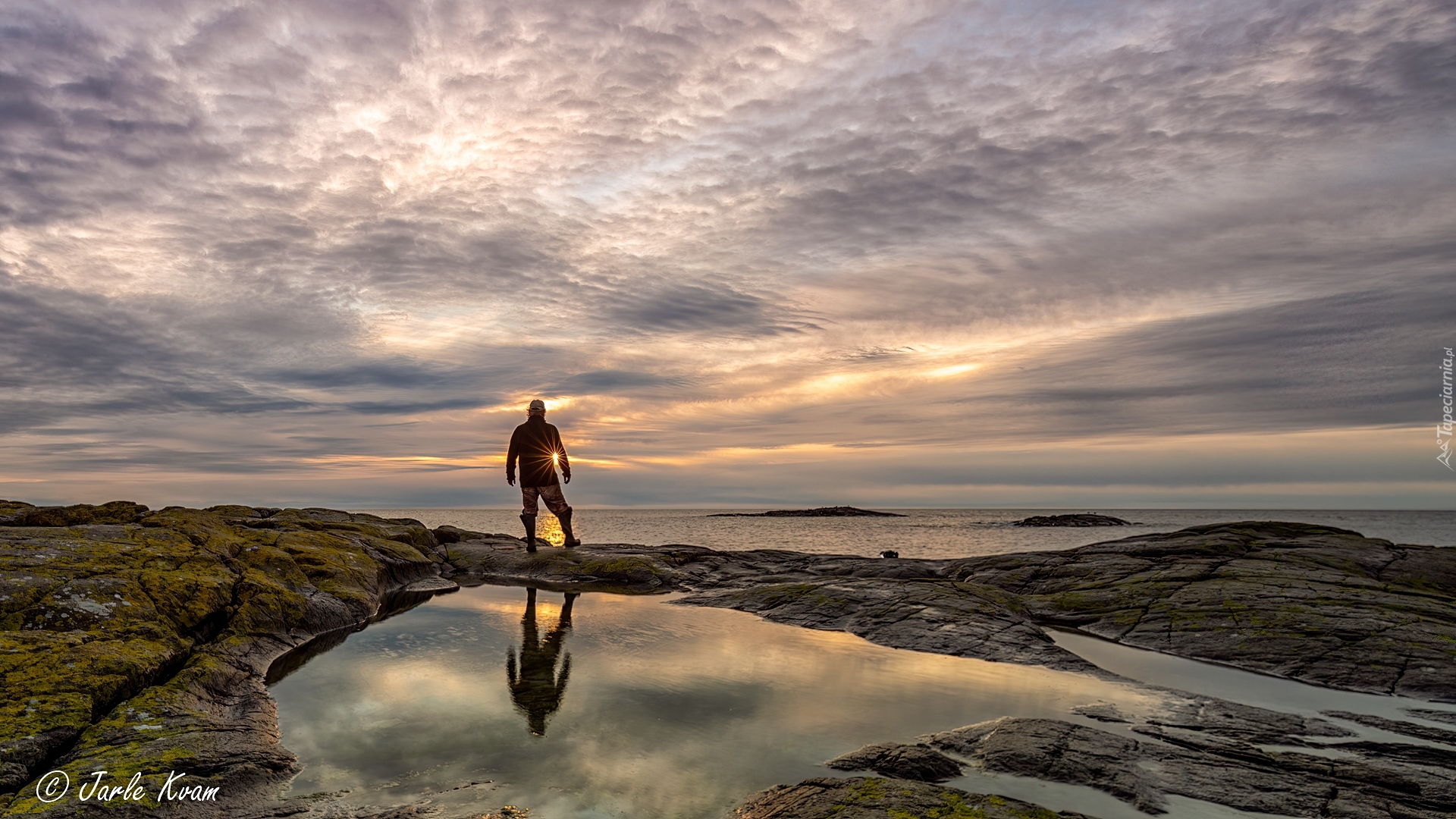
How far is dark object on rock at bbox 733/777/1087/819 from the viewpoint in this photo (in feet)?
17.4

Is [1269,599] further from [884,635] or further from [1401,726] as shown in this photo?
[884,635]

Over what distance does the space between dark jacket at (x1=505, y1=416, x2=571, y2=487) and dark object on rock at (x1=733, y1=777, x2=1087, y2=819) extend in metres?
17.4

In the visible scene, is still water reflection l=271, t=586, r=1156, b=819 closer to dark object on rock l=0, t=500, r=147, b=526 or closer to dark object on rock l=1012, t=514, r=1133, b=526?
dark object on rock l=0, t=500, r=147, b=526

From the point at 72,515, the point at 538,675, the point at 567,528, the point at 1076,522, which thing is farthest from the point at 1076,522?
the point at 72,515

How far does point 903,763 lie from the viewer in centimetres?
646

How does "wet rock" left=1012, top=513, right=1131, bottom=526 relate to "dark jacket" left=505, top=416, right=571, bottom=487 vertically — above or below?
below

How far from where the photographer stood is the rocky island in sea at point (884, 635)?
5914 millimetres

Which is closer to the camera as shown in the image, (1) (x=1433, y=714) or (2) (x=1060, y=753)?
(2) (x=1060, y=753)

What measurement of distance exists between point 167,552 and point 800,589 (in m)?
12.3

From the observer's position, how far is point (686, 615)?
14.8 meters

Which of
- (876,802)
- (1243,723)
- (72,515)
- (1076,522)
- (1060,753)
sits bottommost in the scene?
(1076,522)

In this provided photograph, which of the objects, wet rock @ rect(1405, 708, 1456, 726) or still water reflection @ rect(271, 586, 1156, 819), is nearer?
still water reflection @ rect(271, 586, 1156, 819)

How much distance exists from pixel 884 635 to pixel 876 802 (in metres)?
7.70

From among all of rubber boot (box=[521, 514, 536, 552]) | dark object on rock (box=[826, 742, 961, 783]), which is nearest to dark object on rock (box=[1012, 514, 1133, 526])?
rubber boot (box=[521, 514, 536, 552])
